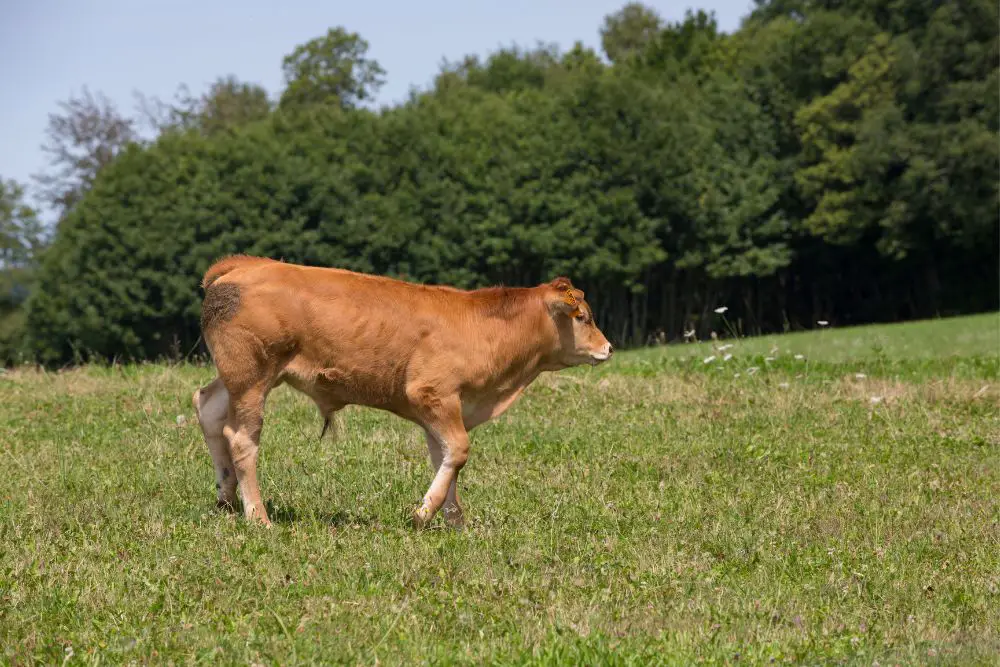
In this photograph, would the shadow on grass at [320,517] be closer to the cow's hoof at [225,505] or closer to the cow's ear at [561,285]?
the cow's hoof at [225,505]

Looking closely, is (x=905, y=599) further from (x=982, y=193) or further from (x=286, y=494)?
(x=982, y=193)

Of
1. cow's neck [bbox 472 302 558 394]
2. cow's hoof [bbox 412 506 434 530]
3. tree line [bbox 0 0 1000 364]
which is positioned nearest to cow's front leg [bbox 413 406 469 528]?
cow's hoof [bbox 412 506 434 530]

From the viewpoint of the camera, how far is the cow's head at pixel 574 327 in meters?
9.84

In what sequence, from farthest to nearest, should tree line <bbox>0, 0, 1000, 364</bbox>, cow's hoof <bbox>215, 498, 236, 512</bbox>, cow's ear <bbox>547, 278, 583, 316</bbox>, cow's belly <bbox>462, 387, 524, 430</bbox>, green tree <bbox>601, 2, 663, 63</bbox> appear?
green tree <bbox>601, 2, 663, 63</bbox>, tree line <bbox>0, 0, 1000, 364</bbox>, cow's ear <bbox>547, 278, 583, 316</bbox>, cow's belly <bbox>462, 387, 524, 430</bbox>, cow's hoof <bbox>215, 498, 236, 512</bbox>

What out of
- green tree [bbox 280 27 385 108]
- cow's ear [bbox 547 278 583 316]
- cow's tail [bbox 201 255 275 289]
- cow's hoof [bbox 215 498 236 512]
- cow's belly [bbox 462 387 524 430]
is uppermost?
green tree [bbox 280 27 385 108]

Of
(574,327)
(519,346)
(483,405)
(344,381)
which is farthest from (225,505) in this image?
(574,327)

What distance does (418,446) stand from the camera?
39.3 feet

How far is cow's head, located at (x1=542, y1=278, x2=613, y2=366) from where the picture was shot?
9844 mm

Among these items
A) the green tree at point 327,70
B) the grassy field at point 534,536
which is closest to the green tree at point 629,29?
the green tree at point 327,70

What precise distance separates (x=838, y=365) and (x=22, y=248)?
77347 millimetres

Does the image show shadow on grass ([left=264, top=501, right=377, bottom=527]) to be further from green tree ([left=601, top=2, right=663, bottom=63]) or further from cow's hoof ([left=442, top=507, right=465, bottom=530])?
green tree ([left=601, top=2, right=663, bottom=63])

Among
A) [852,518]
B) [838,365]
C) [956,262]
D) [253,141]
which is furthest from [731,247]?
[852,518]

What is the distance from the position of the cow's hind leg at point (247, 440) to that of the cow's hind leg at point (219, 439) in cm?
33

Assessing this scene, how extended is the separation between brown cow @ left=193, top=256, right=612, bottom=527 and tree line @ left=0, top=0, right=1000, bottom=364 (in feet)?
145
